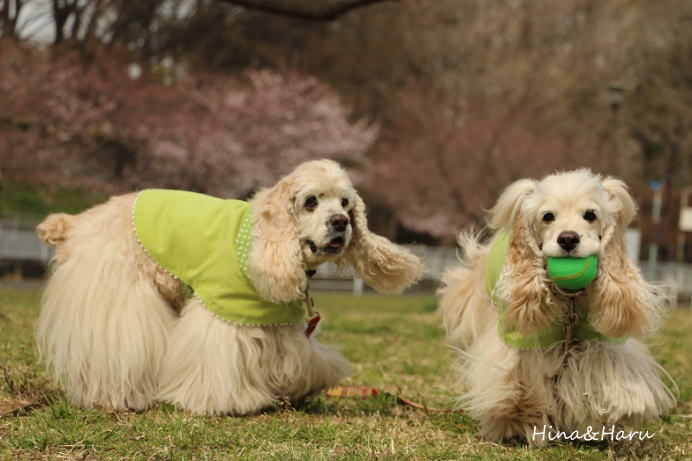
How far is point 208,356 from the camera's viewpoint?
4.28 meters

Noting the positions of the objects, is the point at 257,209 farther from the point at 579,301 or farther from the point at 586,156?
the point at 586,156

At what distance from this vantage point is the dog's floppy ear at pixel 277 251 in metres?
4.08

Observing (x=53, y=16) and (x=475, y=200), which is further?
(x=475, y=200)

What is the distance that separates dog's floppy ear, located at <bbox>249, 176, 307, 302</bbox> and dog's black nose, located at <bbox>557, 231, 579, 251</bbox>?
128cm

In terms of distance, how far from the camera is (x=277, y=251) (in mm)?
→ 4113

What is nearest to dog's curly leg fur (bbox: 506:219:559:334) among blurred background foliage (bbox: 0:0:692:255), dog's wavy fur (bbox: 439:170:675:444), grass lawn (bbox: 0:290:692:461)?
dog's wavy fur (bbox: 439:170:675:444)

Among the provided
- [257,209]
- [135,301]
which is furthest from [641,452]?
[135,301]

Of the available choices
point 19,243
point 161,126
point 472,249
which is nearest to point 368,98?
point 161,126

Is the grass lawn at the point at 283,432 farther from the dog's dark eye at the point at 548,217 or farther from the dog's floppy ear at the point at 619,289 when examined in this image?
the dog's dark eye at the point at 548,217

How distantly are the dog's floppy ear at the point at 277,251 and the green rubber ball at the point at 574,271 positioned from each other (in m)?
1.25

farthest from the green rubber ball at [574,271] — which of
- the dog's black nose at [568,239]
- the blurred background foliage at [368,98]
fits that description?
the blurred background foliage at [368,98]

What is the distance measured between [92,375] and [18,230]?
60.1 feet

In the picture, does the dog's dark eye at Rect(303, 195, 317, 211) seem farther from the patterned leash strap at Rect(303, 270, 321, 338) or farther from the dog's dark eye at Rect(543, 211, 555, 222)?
the dog's dark eye at Rect(543, 211, 555, 222)

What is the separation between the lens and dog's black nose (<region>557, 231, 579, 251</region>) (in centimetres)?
357
